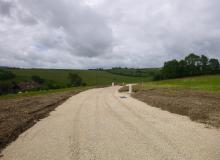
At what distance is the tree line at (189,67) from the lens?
10494cm

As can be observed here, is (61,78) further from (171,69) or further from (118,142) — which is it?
(118,142)

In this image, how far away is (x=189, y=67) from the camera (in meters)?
107

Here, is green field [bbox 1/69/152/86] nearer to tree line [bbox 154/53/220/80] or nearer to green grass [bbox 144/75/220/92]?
tree line [bbox 154/53/220/80]

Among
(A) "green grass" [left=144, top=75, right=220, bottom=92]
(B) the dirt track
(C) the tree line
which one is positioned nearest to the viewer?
(B) the dirt track

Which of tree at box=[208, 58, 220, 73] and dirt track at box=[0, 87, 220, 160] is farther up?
tree at box=[208, 58, 220, 73]


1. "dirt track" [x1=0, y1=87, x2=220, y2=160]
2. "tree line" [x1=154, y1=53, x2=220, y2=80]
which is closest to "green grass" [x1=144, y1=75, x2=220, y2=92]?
"dirt track" [x1=0, y1=87, x2=220, y2=160]

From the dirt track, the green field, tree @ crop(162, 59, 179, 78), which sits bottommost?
the green field

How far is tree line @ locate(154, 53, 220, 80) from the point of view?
344 ft

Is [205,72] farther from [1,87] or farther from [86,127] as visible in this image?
[86,127]

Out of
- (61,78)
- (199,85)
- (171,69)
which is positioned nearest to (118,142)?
(199,85)

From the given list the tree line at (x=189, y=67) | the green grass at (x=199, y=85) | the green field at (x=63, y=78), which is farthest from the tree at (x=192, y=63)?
the green grass at (x=199, y=85)

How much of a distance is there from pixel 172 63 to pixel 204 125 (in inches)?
3841

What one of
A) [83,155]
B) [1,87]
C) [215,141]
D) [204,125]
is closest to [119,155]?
[83,155]

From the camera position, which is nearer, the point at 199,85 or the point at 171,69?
the point at 199,85
